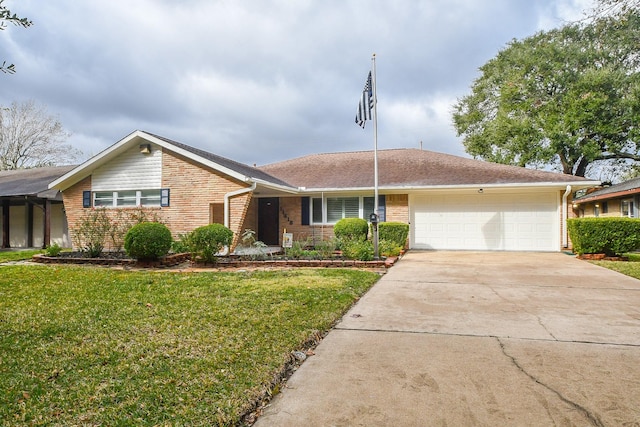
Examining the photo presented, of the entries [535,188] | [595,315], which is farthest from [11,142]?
[595,315]

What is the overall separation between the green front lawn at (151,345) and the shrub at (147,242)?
8.77 feet

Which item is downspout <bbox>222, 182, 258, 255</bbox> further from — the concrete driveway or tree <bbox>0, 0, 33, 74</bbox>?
tree <bbox>0, 0, 33, 74</bbox>

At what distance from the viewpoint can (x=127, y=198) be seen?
44.4 ft

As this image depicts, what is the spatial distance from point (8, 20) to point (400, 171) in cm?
1351

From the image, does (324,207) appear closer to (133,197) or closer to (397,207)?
(397,207)

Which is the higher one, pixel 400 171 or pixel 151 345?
pixel 400 171

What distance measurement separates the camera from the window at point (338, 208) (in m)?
14.8

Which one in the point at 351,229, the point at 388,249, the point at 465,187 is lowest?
the point at 388,249

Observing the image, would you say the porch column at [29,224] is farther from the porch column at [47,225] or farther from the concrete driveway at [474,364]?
the concrete driveway at [474,364]

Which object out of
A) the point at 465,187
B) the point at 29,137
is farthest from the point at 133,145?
the point at 29,137

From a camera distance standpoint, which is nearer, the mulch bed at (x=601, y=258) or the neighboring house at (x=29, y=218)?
the mulch bed at (x=601, y=258)

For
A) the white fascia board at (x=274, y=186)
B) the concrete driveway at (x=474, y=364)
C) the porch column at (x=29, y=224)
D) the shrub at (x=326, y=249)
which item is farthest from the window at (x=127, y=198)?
the concrete driveway at (x=474, y=364)

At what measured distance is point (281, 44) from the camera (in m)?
12.8

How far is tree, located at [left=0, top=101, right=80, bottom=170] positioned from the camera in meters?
30.9
